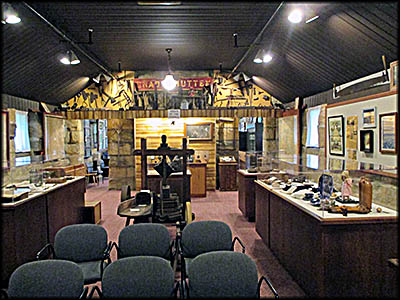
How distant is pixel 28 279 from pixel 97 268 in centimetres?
105

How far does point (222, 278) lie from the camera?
2699 mm

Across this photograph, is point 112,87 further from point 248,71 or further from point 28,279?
point 28,279

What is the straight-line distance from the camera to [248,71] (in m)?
10.0

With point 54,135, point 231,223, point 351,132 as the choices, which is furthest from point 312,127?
point 54,135

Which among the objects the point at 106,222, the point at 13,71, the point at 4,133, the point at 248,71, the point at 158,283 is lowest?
the point at 106,222

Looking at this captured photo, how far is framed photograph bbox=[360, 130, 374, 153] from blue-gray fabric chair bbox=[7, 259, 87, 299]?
466cm

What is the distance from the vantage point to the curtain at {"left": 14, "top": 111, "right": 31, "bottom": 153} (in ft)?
25.1

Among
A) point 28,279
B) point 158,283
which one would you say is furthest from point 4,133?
point 158,283

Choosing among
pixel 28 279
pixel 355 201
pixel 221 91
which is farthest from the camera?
pixel 221 91

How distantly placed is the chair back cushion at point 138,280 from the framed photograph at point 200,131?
820 cm

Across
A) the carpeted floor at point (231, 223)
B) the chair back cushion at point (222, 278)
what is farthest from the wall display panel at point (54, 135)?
the chair back cushion at point (222, 278)

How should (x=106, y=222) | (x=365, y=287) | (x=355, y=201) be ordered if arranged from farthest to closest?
(x=106, y=222), (x=355, y=201), (x=365, y=287)

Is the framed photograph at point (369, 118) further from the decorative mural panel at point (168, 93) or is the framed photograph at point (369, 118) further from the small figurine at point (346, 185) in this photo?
the decorative mural panel at point (168, 93)

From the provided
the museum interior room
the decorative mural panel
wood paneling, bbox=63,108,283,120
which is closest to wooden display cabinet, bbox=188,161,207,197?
the museum interior room
